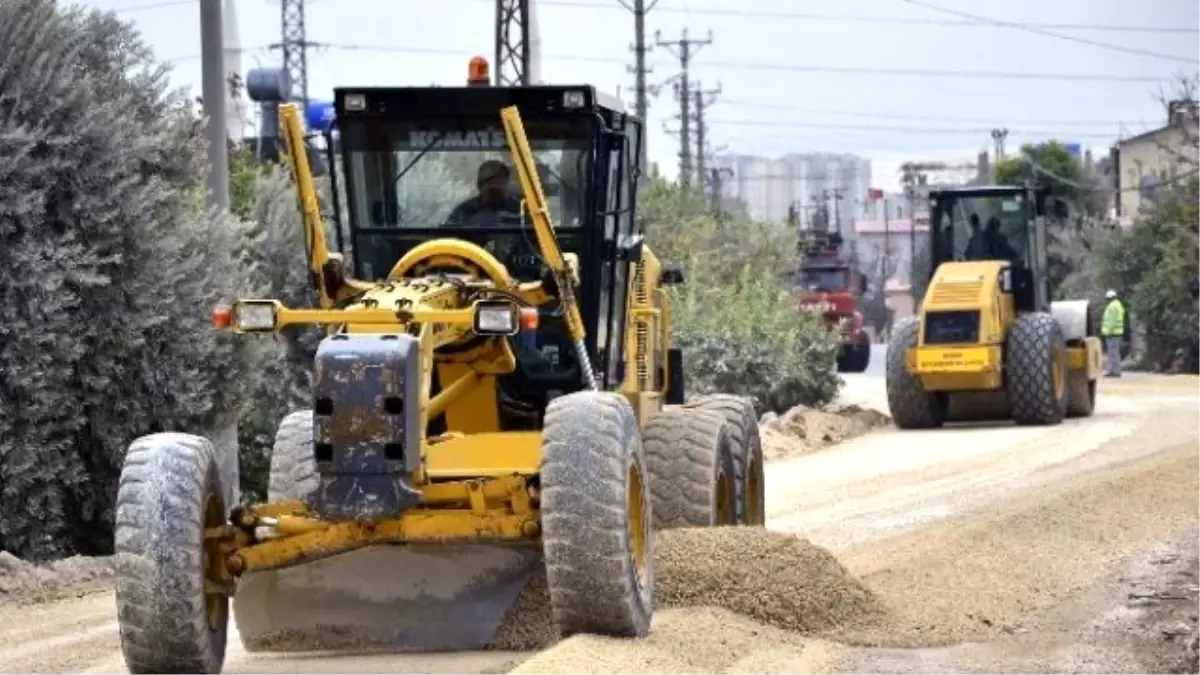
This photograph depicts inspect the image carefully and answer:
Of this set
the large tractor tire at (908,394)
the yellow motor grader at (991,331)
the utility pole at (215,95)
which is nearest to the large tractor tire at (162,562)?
the utility pole at (215,95)

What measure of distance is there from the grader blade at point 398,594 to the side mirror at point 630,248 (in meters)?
2.33

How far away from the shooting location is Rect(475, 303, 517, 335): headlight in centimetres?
1067

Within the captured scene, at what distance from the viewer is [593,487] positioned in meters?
10.2

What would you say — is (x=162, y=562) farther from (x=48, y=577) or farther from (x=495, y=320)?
(x=48, y=577)

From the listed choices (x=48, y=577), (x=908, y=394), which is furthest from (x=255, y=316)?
(x=908, y=394)

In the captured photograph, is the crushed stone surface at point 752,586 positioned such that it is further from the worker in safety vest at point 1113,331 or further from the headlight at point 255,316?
the worker in safety vest at point 1113,331

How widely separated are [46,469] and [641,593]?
21.9ft

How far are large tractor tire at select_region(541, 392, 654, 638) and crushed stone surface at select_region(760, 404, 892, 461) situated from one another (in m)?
15.9

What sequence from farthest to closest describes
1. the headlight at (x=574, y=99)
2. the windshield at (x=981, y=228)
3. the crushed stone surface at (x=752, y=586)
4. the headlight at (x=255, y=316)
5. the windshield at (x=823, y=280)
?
the windshield at (x=823, y=280), the windshield at (x=981, y=228), the headlight at (x=574, y=99), the crushed stone surface at (x=752, y=586), the headlight at (x=255, y=316)

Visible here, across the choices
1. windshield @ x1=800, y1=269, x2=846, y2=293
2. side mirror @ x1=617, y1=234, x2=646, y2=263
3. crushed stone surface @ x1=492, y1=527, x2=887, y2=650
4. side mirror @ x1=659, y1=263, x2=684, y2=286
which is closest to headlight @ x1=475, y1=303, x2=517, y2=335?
crushed stone surface @ x1=492, y1=527, x2=887, y2=650

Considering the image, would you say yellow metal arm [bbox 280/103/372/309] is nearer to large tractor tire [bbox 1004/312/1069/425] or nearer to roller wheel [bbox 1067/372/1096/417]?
large tractor tire [bbox 1004/312/1069/425]

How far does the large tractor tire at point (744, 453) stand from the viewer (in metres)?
13.9

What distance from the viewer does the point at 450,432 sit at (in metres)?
11.8

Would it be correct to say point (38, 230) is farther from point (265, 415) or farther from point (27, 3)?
point (265, 415)
